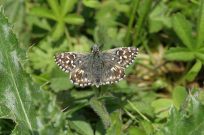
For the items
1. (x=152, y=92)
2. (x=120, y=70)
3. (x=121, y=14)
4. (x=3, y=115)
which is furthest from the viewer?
(x=121, y=14)

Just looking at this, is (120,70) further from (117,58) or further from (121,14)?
(121,14)

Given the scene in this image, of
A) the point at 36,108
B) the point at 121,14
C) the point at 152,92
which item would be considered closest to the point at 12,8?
the point at 121,14

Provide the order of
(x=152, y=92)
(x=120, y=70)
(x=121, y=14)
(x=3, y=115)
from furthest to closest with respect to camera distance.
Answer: (x=121, y=14) < (x=152, y=92) < (x=120, y=70) < (x=3, y=115)

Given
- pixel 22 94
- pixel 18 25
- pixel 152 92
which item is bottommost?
pixel 152 92

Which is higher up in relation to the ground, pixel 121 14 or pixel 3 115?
pixel 121 14

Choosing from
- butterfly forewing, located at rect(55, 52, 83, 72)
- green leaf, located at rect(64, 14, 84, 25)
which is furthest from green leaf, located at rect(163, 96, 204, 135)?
green leaf, located at rect(64, 14, 84, 25)

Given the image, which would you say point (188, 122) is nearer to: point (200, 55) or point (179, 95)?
point (179, 95)

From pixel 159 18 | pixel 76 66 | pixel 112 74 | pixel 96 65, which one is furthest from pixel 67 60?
pixel 159 18

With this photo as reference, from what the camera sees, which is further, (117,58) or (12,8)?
(12,8)
